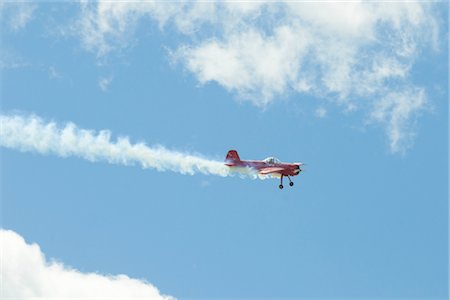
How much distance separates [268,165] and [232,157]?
12.1 ft

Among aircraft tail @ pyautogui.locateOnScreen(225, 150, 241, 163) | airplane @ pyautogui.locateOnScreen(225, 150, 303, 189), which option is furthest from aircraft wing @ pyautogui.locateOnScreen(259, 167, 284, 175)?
aircraft tail @ pyautogui.locateOnScreen(225, 150, 241, 163)

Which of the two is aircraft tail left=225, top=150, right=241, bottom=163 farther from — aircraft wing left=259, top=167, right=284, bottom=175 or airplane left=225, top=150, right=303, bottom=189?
aircraft wing left=259, top=167, right=284, bottom=175

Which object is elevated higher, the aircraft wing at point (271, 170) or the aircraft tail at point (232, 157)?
the aircraft tail at point (232, 157)

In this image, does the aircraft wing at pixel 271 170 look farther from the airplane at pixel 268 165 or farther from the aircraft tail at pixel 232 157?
the aircraft tail at pixel 232 157

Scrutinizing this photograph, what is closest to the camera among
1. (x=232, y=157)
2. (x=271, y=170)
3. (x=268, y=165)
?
(x=271, y=170)

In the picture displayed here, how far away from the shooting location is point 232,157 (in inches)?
3063

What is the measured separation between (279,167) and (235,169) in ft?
15.0

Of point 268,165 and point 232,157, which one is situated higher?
point 232,157

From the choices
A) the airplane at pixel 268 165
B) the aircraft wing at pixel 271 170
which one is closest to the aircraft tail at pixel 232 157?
the airplane at pixel 268 165

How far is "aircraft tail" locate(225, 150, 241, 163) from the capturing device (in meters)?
77.7

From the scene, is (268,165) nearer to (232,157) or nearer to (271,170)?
(271,170)

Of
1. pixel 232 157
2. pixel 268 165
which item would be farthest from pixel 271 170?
pixel 232 157

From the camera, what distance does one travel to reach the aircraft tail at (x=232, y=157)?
77688 mm

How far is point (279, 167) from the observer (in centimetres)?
7519
